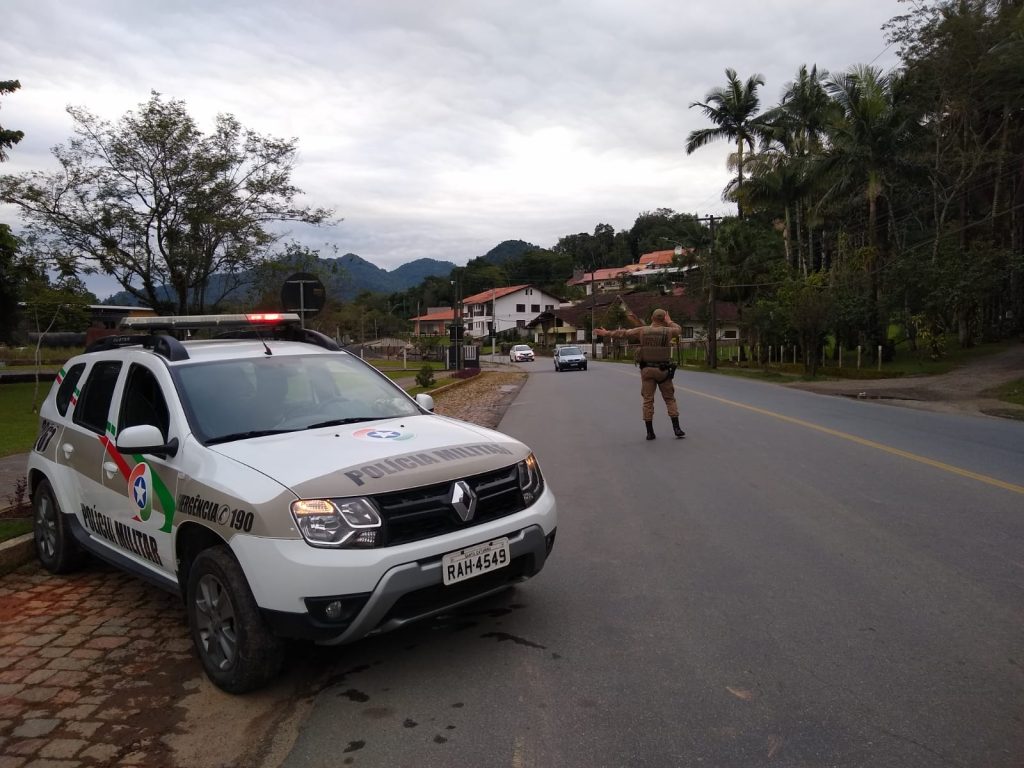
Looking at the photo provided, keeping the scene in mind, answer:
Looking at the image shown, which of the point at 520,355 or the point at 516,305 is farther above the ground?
the point at 516,305

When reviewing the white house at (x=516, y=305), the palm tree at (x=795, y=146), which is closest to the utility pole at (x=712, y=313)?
the palm tree at (x=795, y=146)

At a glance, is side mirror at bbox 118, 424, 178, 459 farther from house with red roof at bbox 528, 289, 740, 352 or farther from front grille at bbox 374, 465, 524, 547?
house with red roof at bbox 528, 289, 740, 352

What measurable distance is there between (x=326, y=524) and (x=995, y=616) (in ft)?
11.9

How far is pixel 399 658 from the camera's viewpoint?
4.06 m

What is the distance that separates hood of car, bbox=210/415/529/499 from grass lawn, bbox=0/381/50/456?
9324mm

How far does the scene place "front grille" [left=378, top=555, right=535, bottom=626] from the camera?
3658 millimetres

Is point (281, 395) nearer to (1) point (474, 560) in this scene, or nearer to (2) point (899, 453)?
(1) point (474, 560)

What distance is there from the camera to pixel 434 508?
12.3ft

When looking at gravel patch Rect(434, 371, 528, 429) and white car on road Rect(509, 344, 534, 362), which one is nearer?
gravel patch Rect(434, 371, 528, 429)

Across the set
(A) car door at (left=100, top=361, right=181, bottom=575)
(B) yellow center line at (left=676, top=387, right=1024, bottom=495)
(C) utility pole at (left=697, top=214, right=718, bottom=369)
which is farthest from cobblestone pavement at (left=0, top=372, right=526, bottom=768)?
(C) utility pole at (left=697, top=214, right=718, bottom=369)

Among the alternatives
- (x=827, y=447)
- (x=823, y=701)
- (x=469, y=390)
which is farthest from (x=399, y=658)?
(x=469, y=390)

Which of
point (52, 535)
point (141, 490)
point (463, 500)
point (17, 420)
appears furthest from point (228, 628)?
point (17, 420)

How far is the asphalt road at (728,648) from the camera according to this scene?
10.3ft

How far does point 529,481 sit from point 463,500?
1.94 feet
